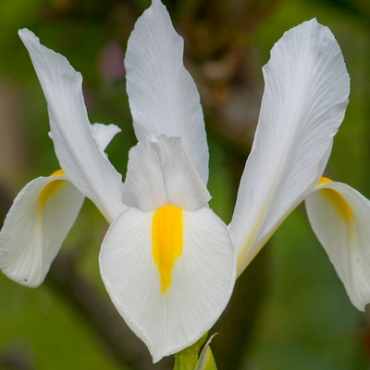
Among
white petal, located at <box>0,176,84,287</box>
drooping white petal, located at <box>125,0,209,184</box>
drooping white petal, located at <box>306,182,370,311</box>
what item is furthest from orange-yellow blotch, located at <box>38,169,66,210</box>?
drooping white petal, located at <box>306,182,370,311</box>

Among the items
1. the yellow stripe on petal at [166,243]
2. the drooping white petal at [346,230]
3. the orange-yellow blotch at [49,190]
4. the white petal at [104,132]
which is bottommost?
the orange-yellow blotch at [49,190]

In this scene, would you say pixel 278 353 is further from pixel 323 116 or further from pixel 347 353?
pixel 323 116

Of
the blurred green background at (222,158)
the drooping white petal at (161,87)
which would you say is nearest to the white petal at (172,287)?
the drooping white petal at (161,87)

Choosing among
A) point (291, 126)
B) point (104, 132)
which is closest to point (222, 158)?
point (104, 132)

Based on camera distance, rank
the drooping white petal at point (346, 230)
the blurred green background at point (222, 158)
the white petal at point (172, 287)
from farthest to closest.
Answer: the blurred green background at point (222, 158)
the drooping white petal at point (346, 230)
the white petal at point (172, 287)

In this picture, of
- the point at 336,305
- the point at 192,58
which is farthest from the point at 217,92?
the point at 336,305

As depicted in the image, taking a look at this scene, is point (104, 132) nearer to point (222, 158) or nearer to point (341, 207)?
point (341, 207)

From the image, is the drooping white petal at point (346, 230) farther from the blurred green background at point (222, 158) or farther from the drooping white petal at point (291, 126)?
the blurred green background at point (222, 158)
